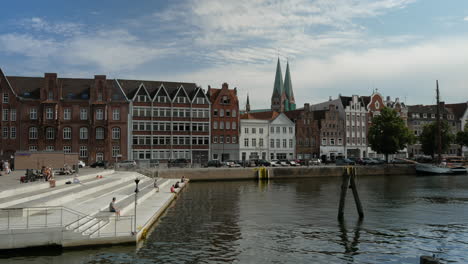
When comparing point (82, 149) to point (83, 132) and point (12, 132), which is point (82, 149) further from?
point (12, 132)

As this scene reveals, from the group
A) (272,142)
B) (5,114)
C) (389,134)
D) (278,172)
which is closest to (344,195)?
(278,172)

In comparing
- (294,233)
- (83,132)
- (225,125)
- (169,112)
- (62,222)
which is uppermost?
(169,112)

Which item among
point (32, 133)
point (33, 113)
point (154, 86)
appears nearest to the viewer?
point (32, 133)

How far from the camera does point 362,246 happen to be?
27.4m

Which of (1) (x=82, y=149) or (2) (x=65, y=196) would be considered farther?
(1) (x=82, y=149)

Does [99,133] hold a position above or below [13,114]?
below

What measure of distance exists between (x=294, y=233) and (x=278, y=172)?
1991 inches

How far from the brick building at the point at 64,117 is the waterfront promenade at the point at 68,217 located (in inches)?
1843

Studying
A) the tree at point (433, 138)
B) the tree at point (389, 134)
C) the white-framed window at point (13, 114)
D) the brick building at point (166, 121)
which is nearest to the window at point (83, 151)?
the brick building at point (166, 121)

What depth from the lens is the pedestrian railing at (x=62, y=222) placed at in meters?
24.9

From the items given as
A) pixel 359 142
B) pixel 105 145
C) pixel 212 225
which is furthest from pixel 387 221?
pixel 359 142

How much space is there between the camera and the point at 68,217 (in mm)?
28062

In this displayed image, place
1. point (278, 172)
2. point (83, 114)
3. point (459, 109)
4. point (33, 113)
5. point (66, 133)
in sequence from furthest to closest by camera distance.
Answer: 1. point (459, 109)
2. point (83, 114)
3. point (66, 133)
4. point (33, 113)
5. point (278, 172)

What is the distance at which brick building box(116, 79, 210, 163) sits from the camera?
301 feet
